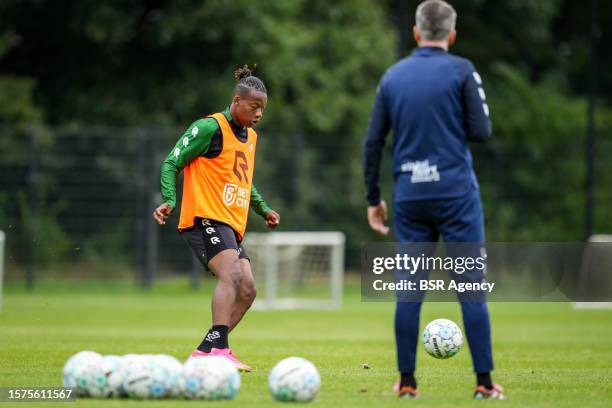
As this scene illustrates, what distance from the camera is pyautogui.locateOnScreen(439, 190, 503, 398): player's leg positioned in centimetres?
703

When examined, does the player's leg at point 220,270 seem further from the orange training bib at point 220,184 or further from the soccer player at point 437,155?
the soccer player at point 437,155

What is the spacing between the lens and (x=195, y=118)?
2892cm

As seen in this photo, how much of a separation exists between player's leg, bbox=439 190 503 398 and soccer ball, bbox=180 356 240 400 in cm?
148

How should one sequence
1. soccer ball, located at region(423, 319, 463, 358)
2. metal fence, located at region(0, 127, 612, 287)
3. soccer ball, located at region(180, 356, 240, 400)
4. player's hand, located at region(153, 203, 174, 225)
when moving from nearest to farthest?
soccer ball, located at region(180, 356, 240, 400), player's hand, located at region(153, 203, 174, 225), soccer ball, located at region(423, 319, 463, 358), metal fence, located at region(0, 127, 612, 287)

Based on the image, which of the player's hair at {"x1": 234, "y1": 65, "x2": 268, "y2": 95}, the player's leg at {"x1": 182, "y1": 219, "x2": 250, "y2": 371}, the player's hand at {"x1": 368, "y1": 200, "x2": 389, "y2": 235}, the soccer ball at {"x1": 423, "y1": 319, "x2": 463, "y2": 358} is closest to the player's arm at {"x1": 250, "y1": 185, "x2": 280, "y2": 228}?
the player's leg at {"x1": 182, "y1": 219, "x2": 250, "y2": 371}

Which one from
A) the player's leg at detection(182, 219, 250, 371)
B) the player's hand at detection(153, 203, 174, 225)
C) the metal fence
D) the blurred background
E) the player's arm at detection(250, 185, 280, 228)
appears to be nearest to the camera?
the player's hand at detection(153, 203, 174, 225)

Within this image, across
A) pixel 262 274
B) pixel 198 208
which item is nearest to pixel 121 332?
pixel 198 208

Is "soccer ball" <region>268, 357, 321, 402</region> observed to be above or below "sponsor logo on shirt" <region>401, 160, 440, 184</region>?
below

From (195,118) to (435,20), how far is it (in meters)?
22.1

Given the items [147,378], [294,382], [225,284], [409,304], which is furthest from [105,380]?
[225,284]

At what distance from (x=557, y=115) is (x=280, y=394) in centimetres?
2645

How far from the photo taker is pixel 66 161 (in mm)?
25188

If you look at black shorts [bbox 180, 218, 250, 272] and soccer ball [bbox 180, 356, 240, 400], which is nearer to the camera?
soccer ball [bbox 180, 356, 240, 400]

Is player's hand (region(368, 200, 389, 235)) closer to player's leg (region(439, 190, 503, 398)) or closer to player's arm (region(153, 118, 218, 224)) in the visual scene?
player's leg (region(439, 190, 503, 398))
